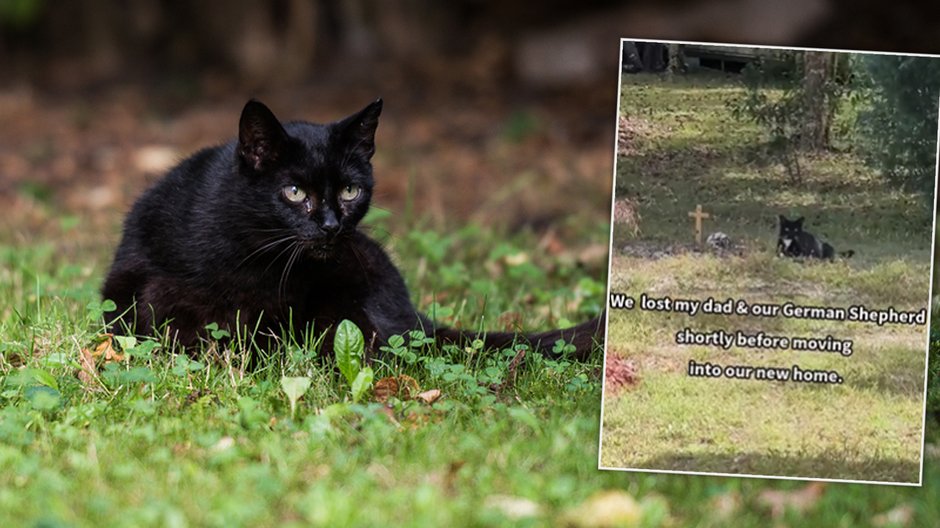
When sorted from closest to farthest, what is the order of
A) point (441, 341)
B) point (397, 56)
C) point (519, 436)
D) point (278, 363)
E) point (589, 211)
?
point (519, 436) < point (278, 363) < point (441, 341) < point (589, 211) < point (397, 56)

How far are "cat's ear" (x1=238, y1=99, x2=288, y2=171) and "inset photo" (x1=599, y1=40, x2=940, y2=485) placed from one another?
1185 mm

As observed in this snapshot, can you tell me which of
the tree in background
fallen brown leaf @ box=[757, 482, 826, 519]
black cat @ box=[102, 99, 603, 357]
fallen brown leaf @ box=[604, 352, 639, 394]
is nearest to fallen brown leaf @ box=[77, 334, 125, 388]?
black cat @ box=[102, 99, 603, 357]

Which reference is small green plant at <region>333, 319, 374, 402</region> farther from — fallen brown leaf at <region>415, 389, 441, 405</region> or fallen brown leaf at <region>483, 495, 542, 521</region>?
fallen brown leaf at <region>483, 495, 542, 521</region>

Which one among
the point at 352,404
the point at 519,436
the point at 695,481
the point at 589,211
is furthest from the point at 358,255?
the point at 589,211

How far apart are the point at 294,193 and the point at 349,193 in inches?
7.6

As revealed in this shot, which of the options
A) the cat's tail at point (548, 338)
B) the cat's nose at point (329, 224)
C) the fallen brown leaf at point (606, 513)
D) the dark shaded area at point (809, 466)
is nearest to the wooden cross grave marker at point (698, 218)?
the dark shaded area at point (809, 466)

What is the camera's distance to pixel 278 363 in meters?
3.67

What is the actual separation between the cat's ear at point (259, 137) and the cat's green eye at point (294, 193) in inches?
3.8

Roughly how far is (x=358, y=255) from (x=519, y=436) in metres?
1.13

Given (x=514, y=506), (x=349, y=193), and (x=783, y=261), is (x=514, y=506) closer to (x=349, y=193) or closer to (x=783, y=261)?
(x=783, y=261)

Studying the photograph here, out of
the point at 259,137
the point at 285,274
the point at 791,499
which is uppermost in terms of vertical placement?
the point at 259,137

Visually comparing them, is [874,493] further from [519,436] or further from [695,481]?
[519,436]

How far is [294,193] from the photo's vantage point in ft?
12.2

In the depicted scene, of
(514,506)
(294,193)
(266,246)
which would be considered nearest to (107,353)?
(266,246)
